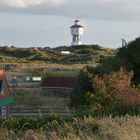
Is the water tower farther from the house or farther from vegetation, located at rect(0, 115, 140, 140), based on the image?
vegetation, located at rect(0, 115, 140, 140)

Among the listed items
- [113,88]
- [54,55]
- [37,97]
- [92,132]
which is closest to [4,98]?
[37,97]

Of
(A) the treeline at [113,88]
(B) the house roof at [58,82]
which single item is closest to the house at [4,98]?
(A) the treeline at [113,88]

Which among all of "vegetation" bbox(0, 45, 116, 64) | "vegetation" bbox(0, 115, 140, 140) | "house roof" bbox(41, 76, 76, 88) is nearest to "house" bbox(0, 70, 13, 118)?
"house roof" bbox(41, 76, 76, 88)

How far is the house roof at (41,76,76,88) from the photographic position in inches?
2404

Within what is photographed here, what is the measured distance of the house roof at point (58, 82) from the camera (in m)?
61.0

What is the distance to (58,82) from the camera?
206 ft

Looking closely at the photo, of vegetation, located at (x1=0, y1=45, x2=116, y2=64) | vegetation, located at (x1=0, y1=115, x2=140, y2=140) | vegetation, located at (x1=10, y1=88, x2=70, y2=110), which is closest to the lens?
vegetation, located at (x1=0, y1=115, x2=140, y2=140)

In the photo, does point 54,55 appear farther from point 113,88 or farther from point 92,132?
point 92,132

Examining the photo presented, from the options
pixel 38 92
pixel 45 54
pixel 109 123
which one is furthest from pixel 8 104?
pixel 45 54

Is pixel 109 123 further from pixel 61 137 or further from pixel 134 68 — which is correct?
pixel 134 68

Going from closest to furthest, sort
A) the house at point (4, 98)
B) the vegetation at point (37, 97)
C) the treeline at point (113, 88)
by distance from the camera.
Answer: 1. the treeline at point (113, 88)
2. the house at point (4, 98)
3. the vegetation at point (37, 97)

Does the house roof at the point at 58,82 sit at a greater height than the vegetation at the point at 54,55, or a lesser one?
lesser

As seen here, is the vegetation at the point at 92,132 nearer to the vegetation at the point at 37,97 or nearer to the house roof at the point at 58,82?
the vegetation at the point at 37,97

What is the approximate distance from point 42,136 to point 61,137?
0.32m
